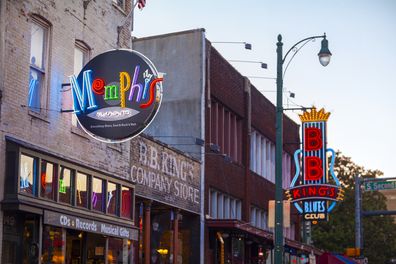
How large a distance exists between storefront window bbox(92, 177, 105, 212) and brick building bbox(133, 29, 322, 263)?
23.5 ft

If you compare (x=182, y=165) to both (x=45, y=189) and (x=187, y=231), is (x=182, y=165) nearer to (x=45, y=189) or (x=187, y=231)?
(x=187, y=231)

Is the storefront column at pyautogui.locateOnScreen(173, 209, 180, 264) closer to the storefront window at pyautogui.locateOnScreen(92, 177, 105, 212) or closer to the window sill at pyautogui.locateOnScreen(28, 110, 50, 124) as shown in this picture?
the storefront window at pyautogui.locateOnScreen(92, 177, 105, 212)

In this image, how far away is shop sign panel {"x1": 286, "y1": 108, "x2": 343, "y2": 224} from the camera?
33.7 metres

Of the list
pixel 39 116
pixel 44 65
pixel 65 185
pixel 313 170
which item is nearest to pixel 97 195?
pixel 65 185

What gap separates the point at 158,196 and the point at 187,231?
362cm

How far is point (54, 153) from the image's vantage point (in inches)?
707

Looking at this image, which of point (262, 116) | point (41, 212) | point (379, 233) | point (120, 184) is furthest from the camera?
point (379, 233)

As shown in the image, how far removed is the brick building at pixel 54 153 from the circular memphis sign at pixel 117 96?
93cm

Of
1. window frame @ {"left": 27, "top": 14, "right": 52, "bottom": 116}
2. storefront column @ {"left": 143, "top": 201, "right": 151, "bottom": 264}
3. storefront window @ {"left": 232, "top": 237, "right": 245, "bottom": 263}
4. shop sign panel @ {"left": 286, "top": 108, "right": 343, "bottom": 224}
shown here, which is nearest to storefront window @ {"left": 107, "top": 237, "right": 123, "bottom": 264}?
storefront column @ {"left": 143, "top": 201, "right": 151, "bottom": 264}

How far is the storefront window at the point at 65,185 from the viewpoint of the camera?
18.4m

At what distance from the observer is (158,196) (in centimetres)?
2411

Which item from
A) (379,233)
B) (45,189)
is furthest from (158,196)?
(379,233)

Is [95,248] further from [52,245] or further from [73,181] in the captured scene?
[52,245]

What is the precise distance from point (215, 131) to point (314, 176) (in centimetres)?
822
